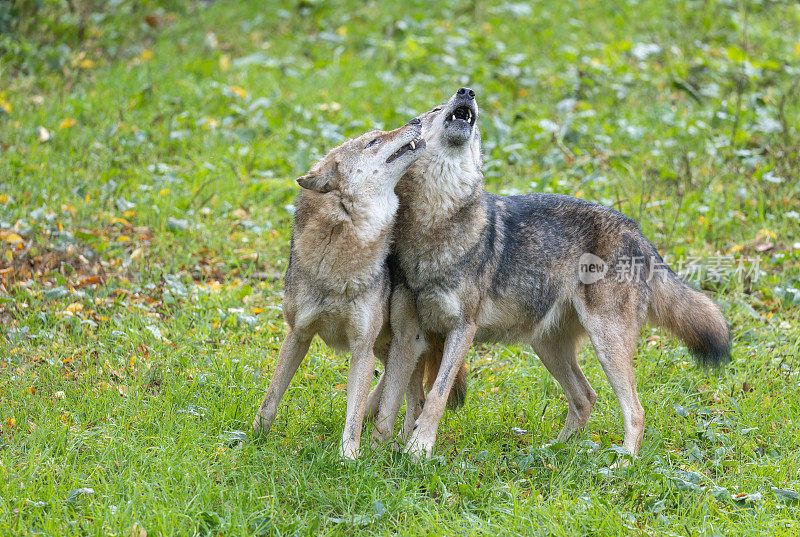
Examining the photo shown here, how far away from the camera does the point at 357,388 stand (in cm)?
476

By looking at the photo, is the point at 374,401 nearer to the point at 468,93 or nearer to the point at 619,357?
the point at 619,357

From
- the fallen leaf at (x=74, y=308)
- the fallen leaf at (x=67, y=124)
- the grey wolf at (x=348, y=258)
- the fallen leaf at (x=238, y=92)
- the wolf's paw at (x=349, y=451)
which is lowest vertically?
the fallen leaf at (x=238, y=92)

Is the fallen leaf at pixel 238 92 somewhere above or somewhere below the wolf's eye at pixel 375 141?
below

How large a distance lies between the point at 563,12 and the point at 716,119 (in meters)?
4.42

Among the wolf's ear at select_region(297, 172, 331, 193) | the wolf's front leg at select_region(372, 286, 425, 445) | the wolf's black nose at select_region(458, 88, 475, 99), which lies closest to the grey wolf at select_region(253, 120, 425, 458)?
the wolf's ear at select_region(297, 172, 331, 193)

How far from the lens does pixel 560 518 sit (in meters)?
4.13

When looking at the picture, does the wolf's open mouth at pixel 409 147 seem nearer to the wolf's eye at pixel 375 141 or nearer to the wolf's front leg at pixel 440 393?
the wolf's eye at pixel 375 141

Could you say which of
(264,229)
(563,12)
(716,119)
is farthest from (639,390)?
(563,12)

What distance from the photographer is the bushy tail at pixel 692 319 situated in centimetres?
532

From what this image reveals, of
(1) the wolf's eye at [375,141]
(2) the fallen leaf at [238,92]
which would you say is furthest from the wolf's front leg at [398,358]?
(2) the fallen leaf at [238,92]

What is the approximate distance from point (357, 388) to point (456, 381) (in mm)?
830

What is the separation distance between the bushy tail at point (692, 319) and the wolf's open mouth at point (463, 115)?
161 centimetres

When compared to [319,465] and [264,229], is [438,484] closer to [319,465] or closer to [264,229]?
[319,465]

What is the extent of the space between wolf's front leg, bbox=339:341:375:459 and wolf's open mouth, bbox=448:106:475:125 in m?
1.49
